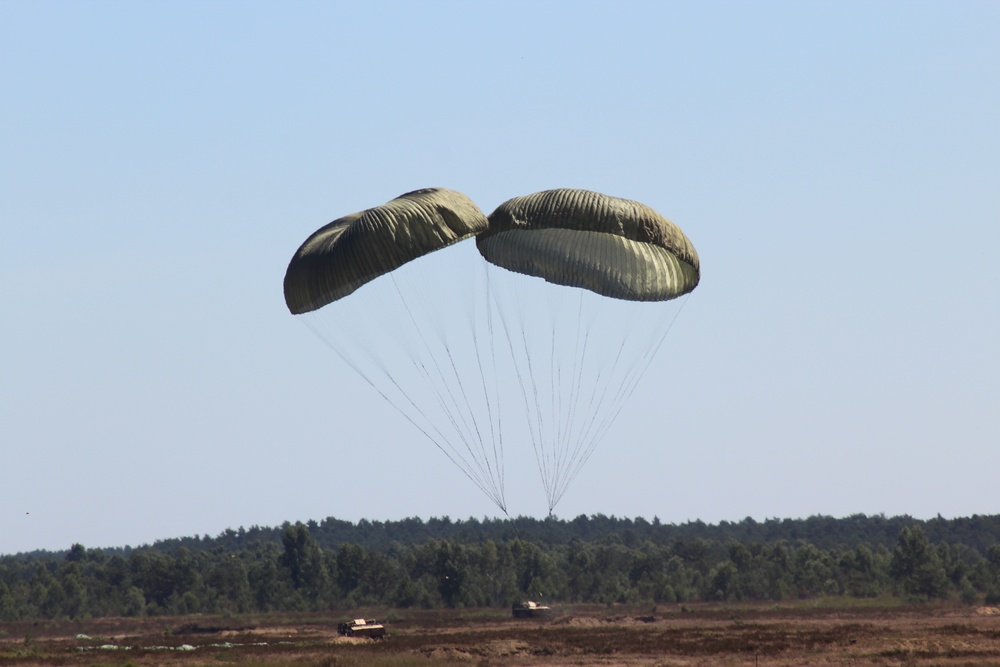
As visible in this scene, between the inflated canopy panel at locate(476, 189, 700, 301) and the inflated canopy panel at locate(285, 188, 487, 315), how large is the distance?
143 centimetres

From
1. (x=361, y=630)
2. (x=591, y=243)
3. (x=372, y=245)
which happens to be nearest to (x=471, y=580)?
(x=361, y=630)

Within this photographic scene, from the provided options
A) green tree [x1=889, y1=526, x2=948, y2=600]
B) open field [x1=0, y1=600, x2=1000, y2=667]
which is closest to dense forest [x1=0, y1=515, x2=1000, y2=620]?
green tree [x1=889, y1=526, x2=948, y2=600]

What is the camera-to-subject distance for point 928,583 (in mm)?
93062

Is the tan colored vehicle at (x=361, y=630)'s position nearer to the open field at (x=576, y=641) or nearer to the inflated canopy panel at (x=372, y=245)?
the open field at (x=576, y=641)

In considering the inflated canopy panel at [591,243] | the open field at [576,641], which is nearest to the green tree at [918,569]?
the open field at [576,641]

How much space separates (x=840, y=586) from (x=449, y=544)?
33.0m

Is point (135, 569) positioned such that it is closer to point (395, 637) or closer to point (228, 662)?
point (395, 637)

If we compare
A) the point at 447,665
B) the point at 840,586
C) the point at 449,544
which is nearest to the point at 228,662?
the point at 447,665

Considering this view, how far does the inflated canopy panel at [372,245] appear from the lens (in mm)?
28922

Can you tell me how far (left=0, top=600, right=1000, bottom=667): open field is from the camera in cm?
4366

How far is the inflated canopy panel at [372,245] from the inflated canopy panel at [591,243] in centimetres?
143

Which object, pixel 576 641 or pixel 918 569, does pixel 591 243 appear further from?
pixel 918 569

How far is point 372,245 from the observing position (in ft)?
94.6

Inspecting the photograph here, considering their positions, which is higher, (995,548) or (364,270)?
(364,270)
